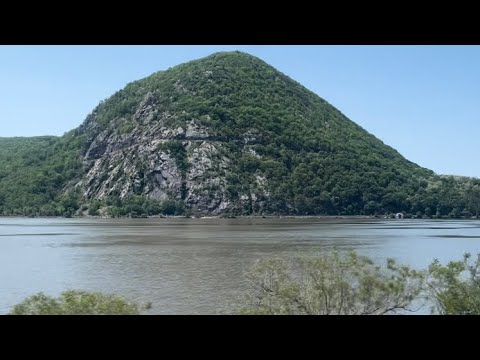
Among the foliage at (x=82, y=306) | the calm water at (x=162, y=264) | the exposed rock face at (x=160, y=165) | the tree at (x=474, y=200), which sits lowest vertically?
the calm water at (x=162, y=264)

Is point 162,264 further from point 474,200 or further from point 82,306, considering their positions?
point 474,200

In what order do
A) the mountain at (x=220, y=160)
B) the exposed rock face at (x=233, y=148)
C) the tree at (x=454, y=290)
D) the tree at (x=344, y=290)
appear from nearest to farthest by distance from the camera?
the tree at (x=454, y=290)
the tree at (x=344, y=290)
the mountain at (x=220, y=160)
the exposed rock face at (x=233, y=148)

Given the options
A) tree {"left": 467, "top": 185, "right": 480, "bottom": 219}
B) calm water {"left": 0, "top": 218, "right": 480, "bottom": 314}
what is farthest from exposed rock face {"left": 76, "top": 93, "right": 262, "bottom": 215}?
calm water {"left": 0, "top": 218, "right": 480, "bottom": 314}

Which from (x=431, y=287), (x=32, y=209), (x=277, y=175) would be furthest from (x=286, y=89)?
(x=431, y=287)

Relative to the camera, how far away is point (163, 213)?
103000 millimetres

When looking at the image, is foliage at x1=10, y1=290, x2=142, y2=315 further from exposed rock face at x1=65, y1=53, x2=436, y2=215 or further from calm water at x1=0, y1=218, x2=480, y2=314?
exposed rock face at x1=65, y1=53, x2=436, y2=215

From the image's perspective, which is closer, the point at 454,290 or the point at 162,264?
the point at 454,290

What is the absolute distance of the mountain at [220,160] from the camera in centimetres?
10350

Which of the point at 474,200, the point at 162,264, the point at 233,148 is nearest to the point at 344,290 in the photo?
the point at 162,264

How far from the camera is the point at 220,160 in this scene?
11012 cm

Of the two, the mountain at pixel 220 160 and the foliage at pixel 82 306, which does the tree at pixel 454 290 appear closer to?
the foliage at pixel 82 306

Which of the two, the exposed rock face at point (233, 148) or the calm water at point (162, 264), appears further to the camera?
the exposed rock face at point (233, 148)

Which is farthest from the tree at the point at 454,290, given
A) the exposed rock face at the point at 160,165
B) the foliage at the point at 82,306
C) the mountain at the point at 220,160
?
the mountain at the point at 220,160
